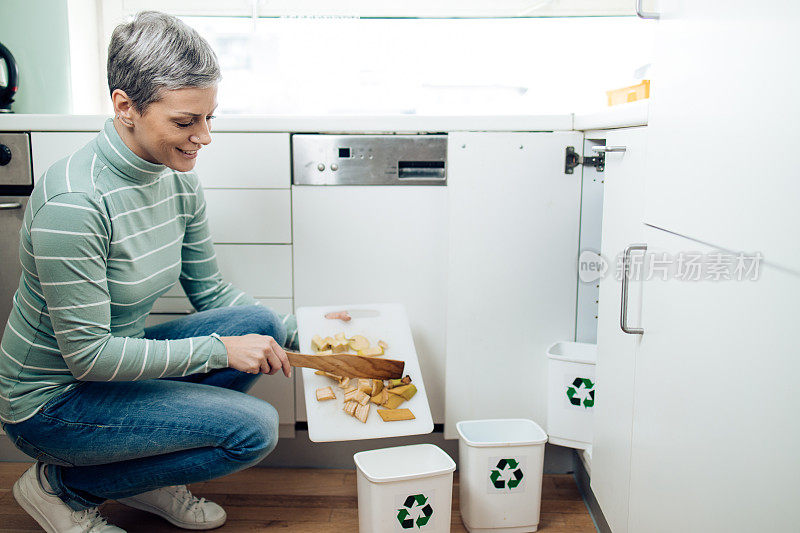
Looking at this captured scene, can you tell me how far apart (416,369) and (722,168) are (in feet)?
2.86

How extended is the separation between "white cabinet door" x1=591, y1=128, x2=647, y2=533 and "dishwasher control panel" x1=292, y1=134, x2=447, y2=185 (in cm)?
45

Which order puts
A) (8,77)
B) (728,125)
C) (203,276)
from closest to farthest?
(728,125), (203,276), (8,77)

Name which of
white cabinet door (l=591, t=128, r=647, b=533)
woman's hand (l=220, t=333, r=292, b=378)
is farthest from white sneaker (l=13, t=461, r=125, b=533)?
white cabinet door (l=591, t=128, r=647, b=533)

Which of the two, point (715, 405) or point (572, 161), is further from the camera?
point (572, 161)

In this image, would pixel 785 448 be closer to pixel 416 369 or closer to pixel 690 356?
pixel 690 356

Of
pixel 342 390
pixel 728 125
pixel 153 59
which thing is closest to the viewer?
pixel 728 125

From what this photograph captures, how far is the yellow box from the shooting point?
1531 mm

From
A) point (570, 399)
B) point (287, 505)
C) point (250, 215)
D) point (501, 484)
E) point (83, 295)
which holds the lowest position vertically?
→ point (287, 505)

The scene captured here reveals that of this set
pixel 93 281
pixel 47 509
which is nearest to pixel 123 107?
pixel 93 281

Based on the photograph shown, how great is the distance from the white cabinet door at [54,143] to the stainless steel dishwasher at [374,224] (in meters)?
0.52

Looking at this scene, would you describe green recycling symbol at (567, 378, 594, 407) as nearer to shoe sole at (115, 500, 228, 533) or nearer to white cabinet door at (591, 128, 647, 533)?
white cabinet door at (591, 128, 647, 533)

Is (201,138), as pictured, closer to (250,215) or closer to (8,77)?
(250,215)

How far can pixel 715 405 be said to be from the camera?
82 centimetres

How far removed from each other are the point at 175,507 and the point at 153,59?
944 mm
